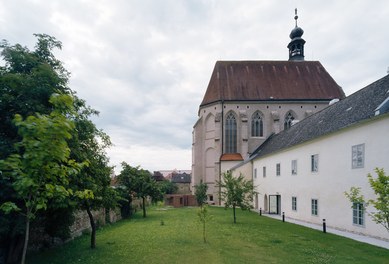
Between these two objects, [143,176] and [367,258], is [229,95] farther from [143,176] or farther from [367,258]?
[367,258]

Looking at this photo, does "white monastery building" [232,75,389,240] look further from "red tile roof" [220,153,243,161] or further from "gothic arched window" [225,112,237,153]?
"gothic arched window" [225,112,237,153]

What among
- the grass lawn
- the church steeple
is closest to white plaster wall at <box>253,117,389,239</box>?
the grass lawn

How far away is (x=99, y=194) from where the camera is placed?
11539 mm

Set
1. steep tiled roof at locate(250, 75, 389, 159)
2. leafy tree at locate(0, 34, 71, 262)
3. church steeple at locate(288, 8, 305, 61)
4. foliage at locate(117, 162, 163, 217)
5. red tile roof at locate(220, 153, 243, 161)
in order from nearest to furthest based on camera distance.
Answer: leafy tree at locate(0, 34, 71, 262) → steep tiled roof at locate(250, 75, 389, 159) → foliage at locate(117, 162, 163, 217) → red tile roof at locate(220, 153, 243, 161) → church steeple at locate(288, 8, 305, 61)

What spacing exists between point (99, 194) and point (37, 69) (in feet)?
18.5

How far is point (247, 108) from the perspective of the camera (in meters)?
43.4

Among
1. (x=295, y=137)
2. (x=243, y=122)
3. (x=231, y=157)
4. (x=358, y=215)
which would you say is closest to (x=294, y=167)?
(x=295, y=137)

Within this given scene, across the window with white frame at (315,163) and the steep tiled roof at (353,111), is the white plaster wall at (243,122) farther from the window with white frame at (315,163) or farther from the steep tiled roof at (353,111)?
the window with white frame at (315,163)

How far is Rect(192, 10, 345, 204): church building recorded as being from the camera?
42.7m

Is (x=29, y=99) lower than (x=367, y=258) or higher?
higher

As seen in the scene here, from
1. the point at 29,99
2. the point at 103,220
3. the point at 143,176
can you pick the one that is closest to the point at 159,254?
the point at 29,99

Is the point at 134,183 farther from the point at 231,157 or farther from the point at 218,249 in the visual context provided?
the point at 231,157

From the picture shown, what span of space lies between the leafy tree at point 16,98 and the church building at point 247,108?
3475 centimetres

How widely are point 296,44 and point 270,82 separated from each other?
10851 millimetres
